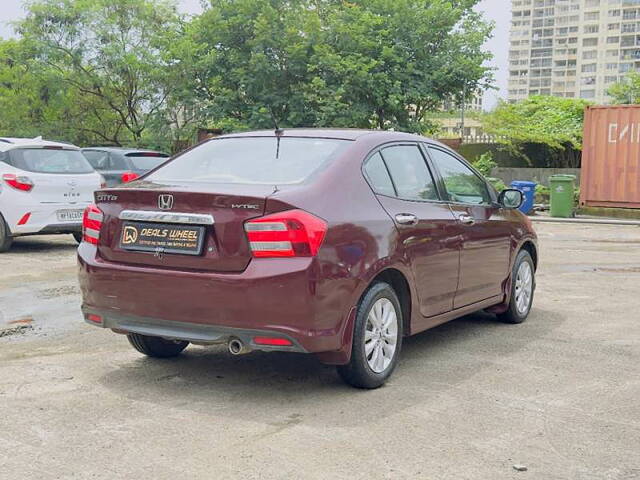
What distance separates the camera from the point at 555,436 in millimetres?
4211

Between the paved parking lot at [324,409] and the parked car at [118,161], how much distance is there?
9.01 meters

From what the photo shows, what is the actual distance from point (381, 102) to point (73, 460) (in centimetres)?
2493

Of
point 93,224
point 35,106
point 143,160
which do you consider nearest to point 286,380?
point 93,224

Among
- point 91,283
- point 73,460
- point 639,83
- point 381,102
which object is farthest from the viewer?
point 639,83

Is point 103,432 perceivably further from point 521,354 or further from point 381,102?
point 381,102

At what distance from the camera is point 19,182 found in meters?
11.5

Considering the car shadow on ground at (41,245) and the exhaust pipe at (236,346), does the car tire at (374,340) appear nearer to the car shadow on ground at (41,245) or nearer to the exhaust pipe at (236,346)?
the exhaust pipe at (236,346)

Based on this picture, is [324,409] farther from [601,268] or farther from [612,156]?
[612,156]

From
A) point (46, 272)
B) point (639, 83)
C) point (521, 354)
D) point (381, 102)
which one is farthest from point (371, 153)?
point (639, 83)

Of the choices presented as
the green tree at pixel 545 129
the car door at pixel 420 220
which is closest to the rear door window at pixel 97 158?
the car door at pixel 420 220

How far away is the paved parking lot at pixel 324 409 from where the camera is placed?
3773mm

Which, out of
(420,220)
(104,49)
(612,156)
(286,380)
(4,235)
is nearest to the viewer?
(286,380)

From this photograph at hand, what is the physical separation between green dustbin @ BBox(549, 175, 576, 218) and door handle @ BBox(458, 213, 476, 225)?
16.2 metres

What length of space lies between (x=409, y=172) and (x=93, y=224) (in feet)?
7.07
